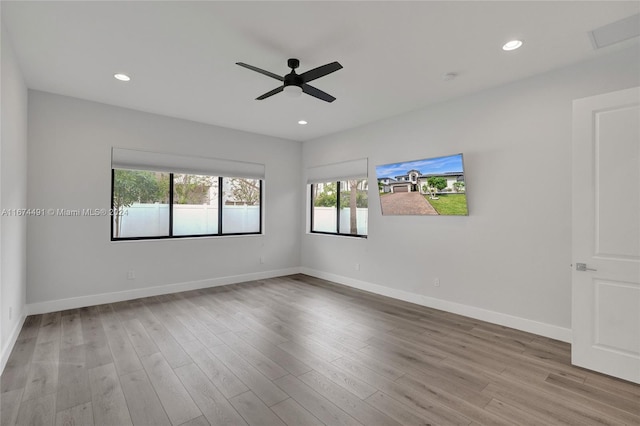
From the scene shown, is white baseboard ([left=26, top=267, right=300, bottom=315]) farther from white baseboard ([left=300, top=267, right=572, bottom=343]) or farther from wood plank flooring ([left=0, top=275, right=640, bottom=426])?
white baseboard ([left=300, top=267, right=572, bottom=343])

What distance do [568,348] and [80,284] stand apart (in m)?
5.92

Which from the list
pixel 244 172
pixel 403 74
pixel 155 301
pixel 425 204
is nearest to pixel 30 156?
pixel 155 301

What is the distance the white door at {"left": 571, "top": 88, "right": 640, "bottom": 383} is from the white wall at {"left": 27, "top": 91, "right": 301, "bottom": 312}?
16.1ft

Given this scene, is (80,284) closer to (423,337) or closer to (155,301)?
(155,301)

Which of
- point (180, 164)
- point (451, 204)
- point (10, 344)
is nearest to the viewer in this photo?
point (10, 344)

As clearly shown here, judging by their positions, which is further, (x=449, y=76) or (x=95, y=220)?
(x=95, y=220)

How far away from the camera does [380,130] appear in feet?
16.3

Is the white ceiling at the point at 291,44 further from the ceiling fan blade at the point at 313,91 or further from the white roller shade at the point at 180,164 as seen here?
the white roller shade at the point at 180,164

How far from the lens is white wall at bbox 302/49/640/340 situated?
3.17m

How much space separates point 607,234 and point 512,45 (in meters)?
1.86

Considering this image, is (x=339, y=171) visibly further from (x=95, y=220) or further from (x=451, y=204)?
(x=95, y=220)

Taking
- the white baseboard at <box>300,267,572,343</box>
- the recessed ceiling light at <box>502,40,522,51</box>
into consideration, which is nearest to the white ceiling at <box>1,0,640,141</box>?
the recessed ceiling light at <box>502,40,522,51</box>

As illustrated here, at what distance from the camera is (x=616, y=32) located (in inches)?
100.0

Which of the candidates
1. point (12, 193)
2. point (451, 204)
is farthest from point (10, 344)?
point (451, 204)
